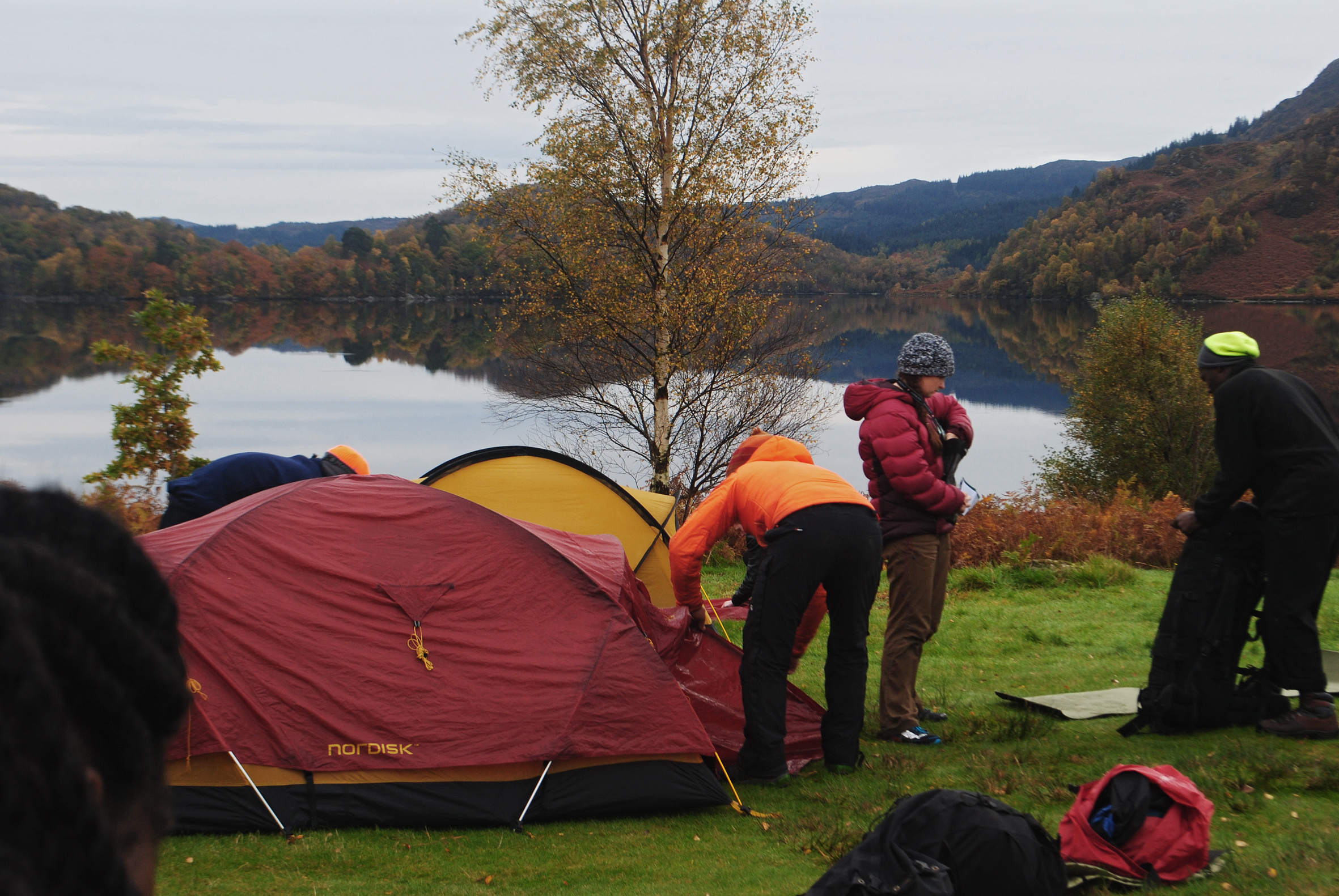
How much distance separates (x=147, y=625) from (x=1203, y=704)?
5843 millimetres

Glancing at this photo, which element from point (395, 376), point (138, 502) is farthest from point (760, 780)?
point (395, 376)

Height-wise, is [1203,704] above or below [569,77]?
below

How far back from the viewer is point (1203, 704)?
5.51 meters

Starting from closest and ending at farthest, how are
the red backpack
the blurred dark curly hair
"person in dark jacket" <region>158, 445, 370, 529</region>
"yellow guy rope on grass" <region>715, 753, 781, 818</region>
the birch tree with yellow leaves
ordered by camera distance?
the blurred dark curly hair < the red backpack < "yellow guy rope on grass" <region>715, 753, 781, 818</region> < "person in dark jacket" <region>158, 445, 370, 529</region> < the birch tree with yellow leaves

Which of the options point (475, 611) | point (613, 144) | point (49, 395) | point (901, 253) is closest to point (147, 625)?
point (475, 611)

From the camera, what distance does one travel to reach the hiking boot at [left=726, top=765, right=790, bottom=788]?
219 inches

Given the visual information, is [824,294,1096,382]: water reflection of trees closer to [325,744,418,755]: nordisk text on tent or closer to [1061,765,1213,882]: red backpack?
[1061,765,1213,882]: red backpack

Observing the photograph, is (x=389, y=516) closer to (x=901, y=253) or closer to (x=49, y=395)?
(x=49, y=395)

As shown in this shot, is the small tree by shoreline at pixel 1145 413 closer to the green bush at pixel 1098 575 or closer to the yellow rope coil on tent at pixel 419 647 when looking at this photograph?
the green bush at pixel 1098 575

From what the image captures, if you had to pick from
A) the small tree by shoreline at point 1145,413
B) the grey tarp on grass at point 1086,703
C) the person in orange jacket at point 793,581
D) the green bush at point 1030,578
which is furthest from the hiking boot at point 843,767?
the small tree by shoreline at point 1145,413

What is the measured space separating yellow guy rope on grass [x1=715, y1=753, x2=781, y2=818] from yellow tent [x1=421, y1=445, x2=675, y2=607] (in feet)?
12.6

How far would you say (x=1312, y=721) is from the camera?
523 cm

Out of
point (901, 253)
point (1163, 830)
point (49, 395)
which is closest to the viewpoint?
point (1163, 830)

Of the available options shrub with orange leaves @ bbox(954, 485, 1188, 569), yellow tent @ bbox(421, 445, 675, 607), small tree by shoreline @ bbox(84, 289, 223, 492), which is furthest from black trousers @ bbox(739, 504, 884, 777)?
small tree by shoreline @ bbox(84, 289, 223, 492)
